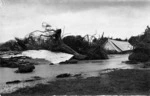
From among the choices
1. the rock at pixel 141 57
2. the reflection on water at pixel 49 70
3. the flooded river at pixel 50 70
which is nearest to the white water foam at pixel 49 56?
the flooded river at pixel 50 70

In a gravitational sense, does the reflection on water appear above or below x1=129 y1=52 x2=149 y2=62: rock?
above

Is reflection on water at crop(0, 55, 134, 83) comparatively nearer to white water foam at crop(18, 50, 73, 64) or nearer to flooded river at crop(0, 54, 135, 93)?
flooded river at crop(0, 54, 135, 93)

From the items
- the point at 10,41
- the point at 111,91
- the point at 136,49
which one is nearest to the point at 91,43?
the point at 136,49

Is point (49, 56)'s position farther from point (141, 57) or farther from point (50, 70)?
point (141, 57)

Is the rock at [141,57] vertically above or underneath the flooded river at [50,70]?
underneath

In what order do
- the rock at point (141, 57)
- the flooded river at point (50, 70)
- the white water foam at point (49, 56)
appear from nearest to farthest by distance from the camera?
the flooded river at point (50, 70) < the white water foam at point (49, 56) < the rock at point (141, 57)

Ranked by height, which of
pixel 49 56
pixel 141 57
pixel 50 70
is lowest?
pixel 141 57

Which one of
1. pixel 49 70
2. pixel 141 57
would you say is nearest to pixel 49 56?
pixel 49 70

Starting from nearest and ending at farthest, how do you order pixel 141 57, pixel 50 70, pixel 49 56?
pixel 50 70, pixel 49 56, pixel 141 57

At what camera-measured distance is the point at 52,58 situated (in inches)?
987

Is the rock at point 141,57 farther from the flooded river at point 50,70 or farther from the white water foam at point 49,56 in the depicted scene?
the white water foam at point 49,56

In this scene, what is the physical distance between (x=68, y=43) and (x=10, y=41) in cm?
971

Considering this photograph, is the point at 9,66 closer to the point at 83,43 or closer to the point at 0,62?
the point at 0,62

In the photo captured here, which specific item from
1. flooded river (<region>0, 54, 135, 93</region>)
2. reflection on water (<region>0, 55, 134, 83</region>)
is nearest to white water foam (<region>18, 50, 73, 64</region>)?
flooded river (<region>0, 54, 135, 93</region>)
